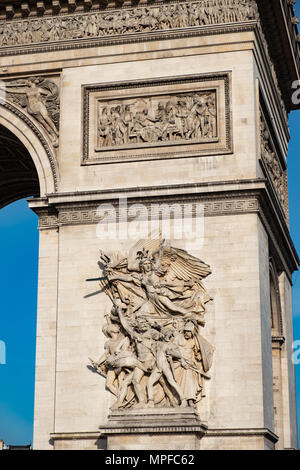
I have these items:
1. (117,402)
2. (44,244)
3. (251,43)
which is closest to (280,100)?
(251,43)

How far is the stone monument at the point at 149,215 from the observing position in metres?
19.5

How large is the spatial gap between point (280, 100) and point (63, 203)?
8356 millimetres

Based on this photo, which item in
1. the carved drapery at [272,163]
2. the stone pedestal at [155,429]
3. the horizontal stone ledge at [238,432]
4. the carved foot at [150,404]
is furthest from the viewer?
the carved drapery at [272,163]

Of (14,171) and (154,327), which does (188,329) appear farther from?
(14,171)

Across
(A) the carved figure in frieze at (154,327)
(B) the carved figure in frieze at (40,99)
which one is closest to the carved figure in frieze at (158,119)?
(B) the carved figure in frieze at (40,99)

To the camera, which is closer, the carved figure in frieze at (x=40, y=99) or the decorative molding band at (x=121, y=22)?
the decorative molding band at (x=121, y=22)

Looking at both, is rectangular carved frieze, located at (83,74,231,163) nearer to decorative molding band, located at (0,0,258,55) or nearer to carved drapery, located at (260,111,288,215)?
Result: decorative molding band, located at (0,0,258,55)

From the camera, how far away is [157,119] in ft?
70.6

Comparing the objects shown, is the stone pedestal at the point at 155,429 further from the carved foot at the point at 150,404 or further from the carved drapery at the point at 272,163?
the carved drapery at the point at 272,163

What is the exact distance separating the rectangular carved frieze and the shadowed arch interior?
219 cm

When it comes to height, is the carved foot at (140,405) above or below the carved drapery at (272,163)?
below

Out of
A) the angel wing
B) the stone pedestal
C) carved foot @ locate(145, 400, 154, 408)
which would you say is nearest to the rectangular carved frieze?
the angel wing

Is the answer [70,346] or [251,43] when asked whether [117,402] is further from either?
[251,43]

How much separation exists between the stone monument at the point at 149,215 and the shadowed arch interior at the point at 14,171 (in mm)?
1197
